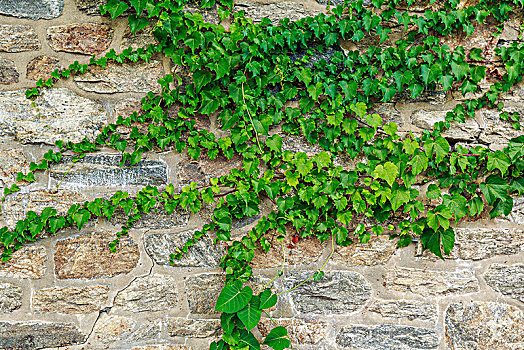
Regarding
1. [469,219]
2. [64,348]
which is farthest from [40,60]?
[469,219]

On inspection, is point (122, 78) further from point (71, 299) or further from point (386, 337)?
point (386, 337)

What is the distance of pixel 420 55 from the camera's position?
6.18 ft

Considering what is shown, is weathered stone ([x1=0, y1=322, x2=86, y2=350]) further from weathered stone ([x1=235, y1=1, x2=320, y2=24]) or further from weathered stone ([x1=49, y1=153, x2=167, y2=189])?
weathered stone ([x1=235, y1=1, x2=320, y2=24])

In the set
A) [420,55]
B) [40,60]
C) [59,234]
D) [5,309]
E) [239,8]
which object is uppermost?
[239,8]

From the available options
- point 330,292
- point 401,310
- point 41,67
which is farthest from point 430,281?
point 41,67

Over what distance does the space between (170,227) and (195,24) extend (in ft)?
3.41

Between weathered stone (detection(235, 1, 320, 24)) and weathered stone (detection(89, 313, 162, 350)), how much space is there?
1.72m

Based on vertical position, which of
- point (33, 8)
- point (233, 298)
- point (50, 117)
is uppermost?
point (33, 8)

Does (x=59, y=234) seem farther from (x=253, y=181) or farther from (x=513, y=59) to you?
(x=513, y=59)

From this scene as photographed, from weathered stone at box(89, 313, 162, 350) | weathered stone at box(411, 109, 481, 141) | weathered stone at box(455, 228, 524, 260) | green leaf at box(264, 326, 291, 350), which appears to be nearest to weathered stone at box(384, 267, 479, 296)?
weathered stone at box(455, 228, 524, 260)

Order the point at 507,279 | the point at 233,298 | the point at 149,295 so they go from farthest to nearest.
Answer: the point at 507,279 < the point at 149,295 < the point at 233,298

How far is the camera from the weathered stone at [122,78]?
1.80m

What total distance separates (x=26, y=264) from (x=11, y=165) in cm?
51

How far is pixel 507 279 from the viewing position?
1.95 m
